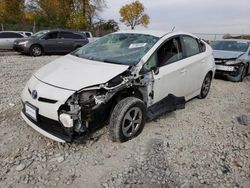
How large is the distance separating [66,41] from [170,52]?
427 inches

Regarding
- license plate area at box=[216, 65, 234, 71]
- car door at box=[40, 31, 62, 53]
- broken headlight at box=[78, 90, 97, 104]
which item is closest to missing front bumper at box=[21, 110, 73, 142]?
broken headlight at box=[78, 90, 97, 104]

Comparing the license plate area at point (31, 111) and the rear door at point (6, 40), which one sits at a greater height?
the rear door at point (6, 40)

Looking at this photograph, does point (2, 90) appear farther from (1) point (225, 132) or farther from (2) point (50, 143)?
(1) point (225, 132)

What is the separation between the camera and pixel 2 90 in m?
5.84

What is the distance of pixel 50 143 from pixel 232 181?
2417 millimetres

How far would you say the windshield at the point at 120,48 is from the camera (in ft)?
12.7

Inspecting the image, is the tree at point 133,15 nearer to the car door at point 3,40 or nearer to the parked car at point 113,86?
the car door at point 3,40

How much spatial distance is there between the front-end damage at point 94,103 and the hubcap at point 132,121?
0.26 metres

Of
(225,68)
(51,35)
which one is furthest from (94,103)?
(51,35)

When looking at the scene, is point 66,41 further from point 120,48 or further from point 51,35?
point 120,48

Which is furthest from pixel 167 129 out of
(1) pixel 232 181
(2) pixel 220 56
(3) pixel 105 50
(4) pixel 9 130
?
(2) pixel 220 56

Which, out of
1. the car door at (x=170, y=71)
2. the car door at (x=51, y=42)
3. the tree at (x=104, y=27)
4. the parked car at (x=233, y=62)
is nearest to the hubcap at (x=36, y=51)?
the car door at (x=51, y=42)

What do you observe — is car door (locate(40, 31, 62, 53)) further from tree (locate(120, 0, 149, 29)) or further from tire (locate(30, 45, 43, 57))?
tree (locate(120, 0, 149, 29))

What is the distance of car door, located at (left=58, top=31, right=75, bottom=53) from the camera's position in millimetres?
13930
